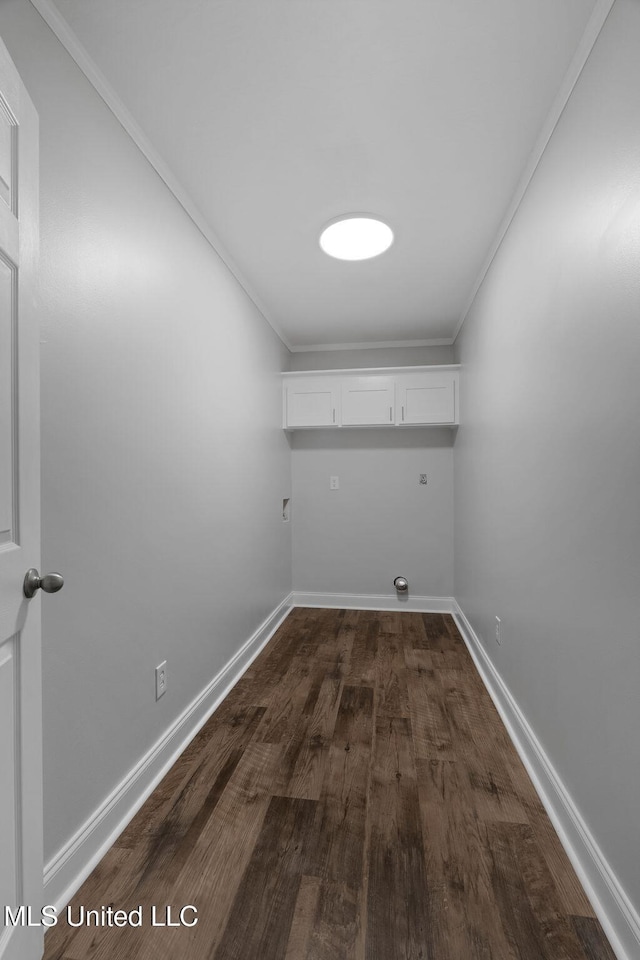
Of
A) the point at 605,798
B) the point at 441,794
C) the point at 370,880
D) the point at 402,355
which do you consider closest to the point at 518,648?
the point at 441,794

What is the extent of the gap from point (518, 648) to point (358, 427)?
7.64ft

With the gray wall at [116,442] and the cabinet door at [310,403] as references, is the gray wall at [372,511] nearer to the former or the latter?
the cabinet door at [310,403]

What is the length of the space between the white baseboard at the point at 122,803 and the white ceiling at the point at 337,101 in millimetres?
2300

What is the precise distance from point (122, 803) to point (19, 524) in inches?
44.1

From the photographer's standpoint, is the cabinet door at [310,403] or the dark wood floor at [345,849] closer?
the dark wood floor at [345,849]

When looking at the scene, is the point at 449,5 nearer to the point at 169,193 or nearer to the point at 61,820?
the point at 169,193

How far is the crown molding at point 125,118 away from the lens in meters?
1.24

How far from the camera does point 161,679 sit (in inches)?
70.9

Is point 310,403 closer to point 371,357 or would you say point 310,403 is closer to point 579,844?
point 371,357

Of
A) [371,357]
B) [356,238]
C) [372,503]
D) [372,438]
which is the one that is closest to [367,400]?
[372,438]

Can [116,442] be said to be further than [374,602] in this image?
No

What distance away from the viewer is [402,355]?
416 cm

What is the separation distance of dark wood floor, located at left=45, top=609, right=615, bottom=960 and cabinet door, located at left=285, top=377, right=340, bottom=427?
226 cm

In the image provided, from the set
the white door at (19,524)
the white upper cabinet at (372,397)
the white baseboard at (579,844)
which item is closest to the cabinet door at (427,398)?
the white upper cabinet at (372,397)
